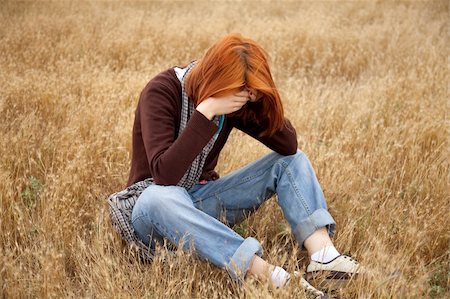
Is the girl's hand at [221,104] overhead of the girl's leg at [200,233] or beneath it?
overhead

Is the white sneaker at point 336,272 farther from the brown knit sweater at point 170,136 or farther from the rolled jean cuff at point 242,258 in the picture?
the brown knit sweater at point 170,136

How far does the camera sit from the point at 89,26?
6699 millimetres

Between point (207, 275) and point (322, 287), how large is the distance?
1.79 ft

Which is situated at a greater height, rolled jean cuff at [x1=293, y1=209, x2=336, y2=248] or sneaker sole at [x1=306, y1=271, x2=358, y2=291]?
rolled jean cuff at [x1=293, y1=209, x2=336, y2=248]

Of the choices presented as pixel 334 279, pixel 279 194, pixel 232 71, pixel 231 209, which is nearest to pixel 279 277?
pixel 334 279

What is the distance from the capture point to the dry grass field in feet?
7.29

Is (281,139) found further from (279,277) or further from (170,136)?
(279,277)

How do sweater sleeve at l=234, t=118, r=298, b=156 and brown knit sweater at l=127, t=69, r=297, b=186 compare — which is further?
sweater sleeve at l=234, t=118, r=298, b=156

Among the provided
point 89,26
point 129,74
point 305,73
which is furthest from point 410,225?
point 89,26

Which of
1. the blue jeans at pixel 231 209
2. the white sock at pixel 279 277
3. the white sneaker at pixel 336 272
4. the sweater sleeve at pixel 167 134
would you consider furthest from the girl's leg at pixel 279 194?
the sweater sleeve at pixel 167 134

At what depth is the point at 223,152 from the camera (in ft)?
11.8

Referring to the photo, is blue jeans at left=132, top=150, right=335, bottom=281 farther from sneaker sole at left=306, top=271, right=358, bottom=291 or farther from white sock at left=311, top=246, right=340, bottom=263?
sneaker sole at left=306, top=271, right=358, bottom=291

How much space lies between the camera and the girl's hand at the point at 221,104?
222 cm

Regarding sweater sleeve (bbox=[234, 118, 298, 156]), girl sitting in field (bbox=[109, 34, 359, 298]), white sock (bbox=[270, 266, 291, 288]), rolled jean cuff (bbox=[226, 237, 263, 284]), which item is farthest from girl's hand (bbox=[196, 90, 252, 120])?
white sock (bbox=[270, 266, 291, 288])
